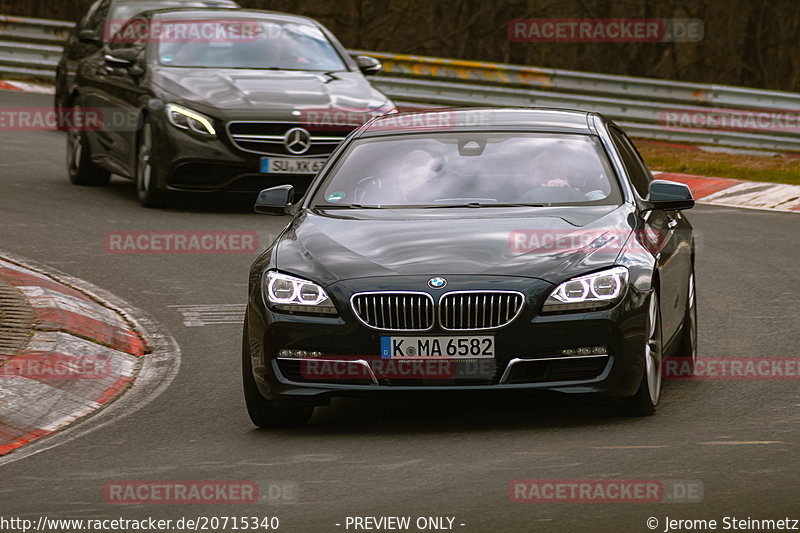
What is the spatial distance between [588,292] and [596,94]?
15094 millimetres

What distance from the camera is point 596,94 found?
872 inches

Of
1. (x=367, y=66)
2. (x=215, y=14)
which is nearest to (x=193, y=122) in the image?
(x=215, y=14)

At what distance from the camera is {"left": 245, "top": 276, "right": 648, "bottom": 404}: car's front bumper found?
23.9 feet

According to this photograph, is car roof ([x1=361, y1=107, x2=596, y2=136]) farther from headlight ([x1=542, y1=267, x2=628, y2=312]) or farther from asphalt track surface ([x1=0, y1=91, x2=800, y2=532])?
headlight ([x1=542, y1=267, x2=628, y2=312])

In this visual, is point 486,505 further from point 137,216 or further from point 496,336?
point 137,216

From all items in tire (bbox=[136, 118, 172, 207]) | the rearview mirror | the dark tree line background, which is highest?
the rearview mirror

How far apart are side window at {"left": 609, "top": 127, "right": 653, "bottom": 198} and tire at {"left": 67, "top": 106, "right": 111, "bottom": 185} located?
829 centimetres

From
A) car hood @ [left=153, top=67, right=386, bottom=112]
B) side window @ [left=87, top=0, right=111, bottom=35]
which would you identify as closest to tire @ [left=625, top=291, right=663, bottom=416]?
car hood @ [left=153, top=67, right=386, bottom=112]

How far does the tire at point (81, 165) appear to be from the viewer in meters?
16.6

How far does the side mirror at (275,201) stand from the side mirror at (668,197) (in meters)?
1.90

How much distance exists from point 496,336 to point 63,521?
2149mm

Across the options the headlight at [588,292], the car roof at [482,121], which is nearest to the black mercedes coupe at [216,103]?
the car roof at [482,121]

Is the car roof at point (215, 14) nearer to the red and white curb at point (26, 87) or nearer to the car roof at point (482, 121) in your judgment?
the car roof at point (482, 121)

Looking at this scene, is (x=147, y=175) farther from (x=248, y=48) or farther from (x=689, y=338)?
(x=689, y=338)
